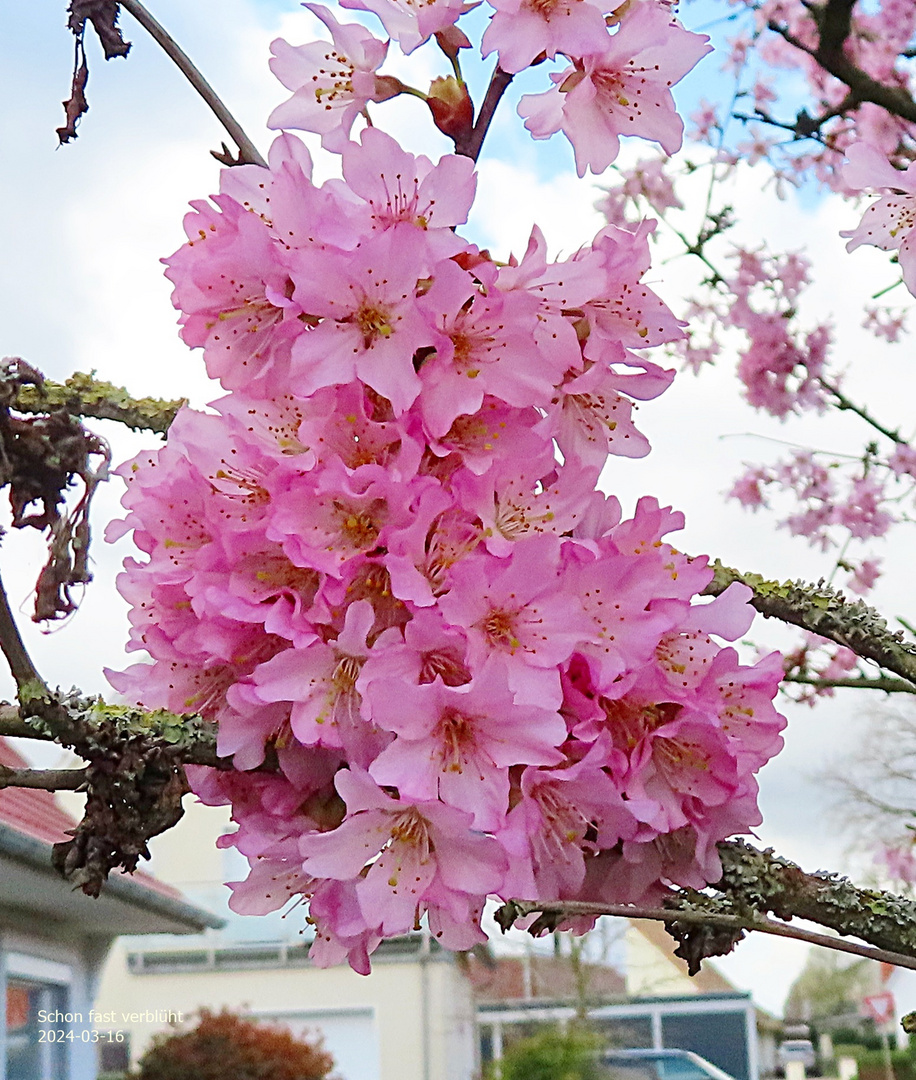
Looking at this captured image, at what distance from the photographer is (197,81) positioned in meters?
0.43

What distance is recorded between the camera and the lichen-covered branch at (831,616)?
515mm

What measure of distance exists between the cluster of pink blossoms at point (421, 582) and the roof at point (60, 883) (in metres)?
2.06

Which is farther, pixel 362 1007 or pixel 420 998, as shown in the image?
pixel 362 1007

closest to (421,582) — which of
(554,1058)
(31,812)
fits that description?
(31,812)

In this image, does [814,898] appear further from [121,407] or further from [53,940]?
[53,940]

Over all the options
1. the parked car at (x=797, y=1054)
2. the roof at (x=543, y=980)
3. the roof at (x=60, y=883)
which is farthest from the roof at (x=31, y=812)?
the parked car at (x=797, y=1054)

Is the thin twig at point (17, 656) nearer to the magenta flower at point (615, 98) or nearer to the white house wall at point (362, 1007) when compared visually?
the magenta flower at point (615, 98)

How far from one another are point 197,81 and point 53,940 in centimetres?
392

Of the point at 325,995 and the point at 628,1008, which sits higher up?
the point at 325,995

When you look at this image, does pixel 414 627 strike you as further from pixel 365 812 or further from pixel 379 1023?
pixel 379 1023

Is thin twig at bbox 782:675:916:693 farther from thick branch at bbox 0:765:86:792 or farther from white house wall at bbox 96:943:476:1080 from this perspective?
white house wall at bbox 96:943:476:1080

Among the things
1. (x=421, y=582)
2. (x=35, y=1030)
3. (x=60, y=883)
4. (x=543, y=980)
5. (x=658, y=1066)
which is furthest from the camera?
(x=543, y=980)

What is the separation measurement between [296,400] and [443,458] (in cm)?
5

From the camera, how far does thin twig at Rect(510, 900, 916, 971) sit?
0.31 m
